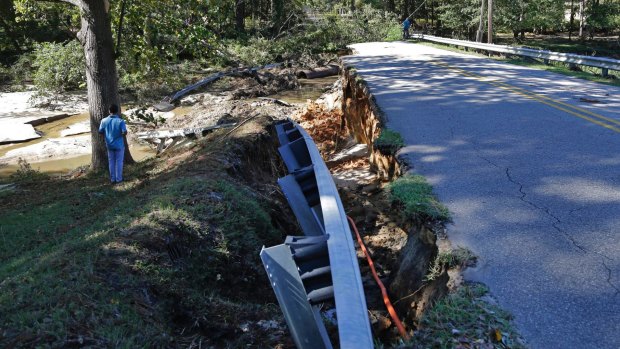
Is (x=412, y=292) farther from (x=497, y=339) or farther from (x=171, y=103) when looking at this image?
(x=171, y=103)

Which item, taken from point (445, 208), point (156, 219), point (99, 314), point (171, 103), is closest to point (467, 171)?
point (445, 208)

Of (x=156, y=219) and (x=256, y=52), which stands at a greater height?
(x=256, y=52)

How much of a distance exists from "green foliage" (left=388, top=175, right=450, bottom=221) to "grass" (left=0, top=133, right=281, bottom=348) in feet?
5.55

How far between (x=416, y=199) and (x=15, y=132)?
18.7 m

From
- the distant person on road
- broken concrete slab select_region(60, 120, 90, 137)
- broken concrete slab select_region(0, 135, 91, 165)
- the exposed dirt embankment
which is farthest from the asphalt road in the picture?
the distant person on road

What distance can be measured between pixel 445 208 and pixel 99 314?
12.0 ft

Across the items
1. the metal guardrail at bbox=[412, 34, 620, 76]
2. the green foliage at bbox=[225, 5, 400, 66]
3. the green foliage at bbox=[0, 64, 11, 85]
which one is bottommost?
the metal guardrail at bbox=[412, 34, 620, 76]

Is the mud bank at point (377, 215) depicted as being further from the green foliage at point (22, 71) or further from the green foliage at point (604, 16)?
the green foliage at point (604, 16)

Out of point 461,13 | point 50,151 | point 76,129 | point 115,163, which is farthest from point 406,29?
point 115,163

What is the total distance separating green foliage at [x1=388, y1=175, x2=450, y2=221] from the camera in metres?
5.50

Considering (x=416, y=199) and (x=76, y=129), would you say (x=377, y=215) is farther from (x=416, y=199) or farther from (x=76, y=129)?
(x=76, y=129)

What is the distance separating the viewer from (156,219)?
5570mm

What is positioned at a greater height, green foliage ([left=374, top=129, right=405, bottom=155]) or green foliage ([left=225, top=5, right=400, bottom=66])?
green foliage ([left=225, top=5, right=400, bottom=66])

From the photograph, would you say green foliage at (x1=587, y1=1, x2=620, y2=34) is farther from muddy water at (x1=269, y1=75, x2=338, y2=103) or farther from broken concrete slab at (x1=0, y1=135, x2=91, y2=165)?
broken concrete slab at (x1=0, y1=135, x2=91, y2=165)
